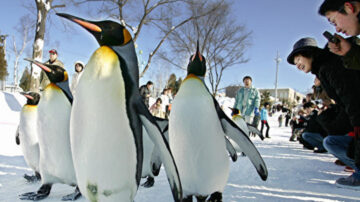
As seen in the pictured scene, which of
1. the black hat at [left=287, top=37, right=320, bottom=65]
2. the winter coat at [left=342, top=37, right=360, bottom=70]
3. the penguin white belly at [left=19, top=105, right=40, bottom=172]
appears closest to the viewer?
the winter coat at [left=342, top=37, right=360, bottom=70]

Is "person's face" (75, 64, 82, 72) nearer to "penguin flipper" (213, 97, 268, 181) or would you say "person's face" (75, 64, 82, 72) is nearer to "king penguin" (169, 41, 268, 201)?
"king penguin" (169, 41, 268, 201)

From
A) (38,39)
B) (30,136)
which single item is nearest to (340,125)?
(30,136)

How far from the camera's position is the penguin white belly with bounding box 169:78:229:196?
3.75ft

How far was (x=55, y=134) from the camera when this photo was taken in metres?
1.29

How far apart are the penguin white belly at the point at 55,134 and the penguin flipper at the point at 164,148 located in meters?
0.63

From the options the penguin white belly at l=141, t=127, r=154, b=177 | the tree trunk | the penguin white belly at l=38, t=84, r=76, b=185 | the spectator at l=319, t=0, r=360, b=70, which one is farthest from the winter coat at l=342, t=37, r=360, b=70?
the tree trunk

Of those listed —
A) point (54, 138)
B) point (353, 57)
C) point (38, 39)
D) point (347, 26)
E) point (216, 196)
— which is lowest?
point (216, 196)

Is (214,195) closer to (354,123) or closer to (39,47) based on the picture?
(354,123)

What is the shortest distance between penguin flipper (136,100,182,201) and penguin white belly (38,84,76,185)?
2.07 ft

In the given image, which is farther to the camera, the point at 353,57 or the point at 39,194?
the point at 39,194

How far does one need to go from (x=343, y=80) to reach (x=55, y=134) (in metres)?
1.76

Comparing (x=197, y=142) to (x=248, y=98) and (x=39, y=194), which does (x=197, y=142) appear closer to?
(x=39, y=194)

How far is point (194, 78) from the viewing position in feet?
4.07

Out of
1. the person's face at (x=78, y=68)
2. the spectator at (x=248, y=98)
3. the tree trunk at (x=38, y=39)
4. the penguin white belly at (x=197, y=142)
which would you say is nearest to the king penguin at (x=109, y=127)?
the penguin white belly at (x=197, y=142)
